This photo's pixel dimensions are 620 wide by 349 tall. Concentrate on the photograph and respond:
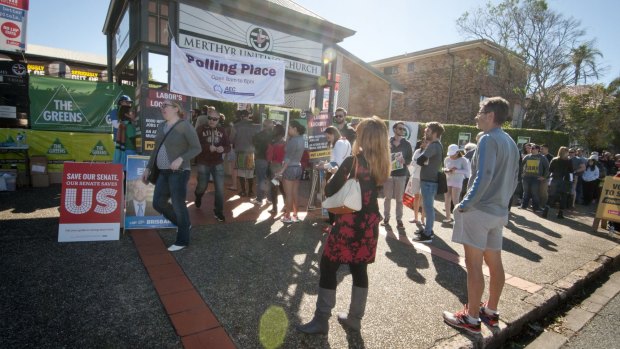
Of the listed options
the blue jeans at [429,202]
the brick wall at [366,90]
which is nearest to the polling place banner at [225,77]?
the blue jeans at [429,202]

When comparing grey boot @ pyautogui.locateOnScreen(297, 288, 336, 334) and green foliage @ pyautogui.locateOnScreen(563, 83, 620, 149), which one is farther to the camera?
green foliage @ pyautogui.locateOnScreen(563, 83, 620, 149)

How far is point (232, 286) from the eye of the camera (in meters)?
3.49

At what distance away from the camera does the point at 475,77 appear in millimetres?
23891

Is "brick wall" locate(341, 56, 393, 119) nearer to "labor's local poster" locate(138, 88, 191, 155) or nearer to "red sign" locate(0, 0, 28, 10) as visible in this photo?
"red sign" locate(0, 0, 28, 10)

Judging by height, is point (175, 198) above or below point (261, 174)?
below

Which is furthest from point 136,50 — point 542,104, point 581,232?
point 542,104

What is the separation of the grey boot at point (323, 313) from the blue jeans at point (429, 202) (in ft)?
11.3

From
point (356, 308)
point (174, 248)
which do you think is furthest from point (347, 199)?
point (174, 248)

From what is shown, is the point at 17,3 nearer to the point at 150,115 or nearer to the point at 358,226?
the point at 150,115

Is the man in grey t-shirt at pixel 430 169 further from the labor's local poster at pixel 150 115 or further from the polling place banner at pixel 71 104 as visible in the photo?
the polling place banner at pixel 71 104

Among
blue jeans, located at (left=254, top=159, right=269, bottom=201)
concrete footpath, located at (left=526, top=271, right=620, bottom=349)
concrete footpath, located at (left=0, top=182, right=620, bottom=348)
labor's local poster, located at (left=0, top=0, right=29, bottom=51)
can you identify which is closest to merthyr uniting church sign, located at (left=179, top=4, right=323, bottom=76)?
blue jeans, located at (left=254, top=159, right=269, bottom=201)

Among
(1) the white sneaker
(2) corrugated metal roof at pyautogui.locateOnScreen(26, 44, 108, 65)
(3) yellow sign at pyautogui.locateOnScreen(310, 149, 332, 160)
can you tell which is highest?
(2) corrugated metal roof at pyautogui.locateOnScreen(26, 44, 108, 65)

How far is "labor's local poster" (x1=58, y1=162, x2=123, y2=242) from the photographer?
4410 mm

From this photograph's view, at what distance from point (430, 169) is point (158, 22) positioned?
5.99 meters
